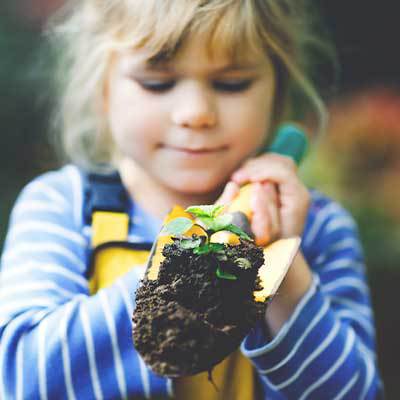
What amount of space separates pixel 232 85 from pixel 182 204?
0.82 ft

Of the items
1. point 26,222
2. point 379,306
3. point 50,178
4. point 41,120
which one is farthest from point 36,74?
point 379,306

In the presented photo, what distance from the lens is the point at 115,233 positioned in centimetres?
117

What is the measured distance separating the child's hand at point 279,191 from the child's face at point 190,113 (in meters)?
0.06

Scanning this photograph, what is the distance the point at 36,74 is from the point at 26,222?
3.48 feet

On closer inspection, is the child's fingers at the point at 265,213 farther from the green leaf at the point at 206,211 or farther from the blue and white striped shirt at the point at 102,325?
the green leaf at the point at 206,211

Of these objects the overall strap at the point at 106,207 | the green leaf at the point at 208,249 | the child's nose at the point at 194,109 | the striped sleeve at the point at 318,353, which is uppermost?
the child's nose at the point at 194,109

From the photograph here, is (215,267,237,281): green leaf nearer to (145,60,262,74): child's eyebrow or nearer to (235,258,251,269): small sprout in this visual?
(235,258,251,269): small sprout

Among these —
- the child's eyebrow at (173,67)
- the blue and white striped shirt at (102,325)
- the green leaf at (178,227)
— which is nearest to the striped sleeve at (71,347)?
the blue and white striped shirt at (102,325)

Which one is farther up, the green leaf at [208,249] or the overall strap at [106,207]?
the overall strap at [106,207]

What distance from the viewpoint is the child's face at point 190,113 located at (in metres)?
1.12

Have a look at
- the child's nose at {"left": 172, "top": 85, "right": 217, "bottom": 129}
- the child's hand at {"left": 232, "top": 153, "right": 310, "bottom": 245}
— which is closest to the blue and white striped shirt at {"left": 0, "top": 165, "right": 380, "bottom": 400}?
the child's hand at {"left": 232, "top": 153, "right": 310, "bottom": 245}

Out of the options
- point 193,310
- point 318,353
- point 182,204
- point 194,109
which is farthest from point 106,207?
point 193,310

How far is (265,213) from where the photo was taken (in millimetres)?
1054

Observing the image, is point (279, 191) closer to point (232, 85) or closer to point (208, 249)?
point (232, 85)
